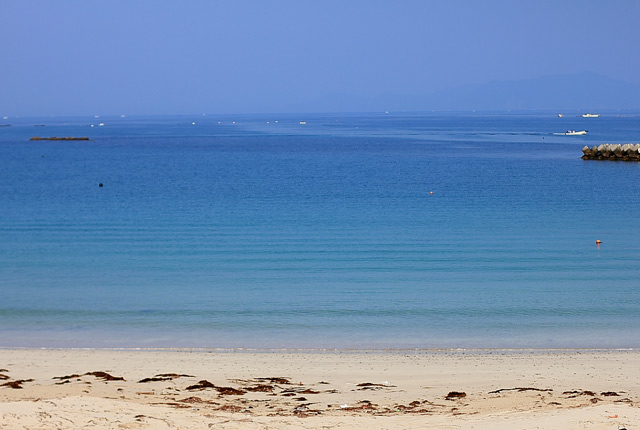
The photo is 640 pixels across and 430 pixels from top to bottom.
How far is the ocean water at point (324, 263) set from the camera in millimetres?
15164

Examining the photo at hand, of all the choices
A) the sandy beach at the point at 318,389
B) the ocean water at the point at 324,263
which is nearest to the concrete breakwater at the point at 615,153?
the ocean water at the point at 324,263

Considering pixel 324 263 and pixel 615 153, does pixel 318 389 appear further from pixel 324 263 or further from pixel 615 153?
pixel 615 153

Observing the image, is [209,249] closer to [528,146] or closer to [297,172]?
[297,172]

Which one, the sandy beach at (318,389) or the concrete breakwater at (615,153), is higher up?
the concrete breakwater at (615,153)

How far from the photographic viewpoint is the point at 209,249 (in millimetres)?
24031

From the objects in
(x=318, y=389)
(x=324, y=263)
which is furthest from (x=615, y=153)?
(x=318, y=389)

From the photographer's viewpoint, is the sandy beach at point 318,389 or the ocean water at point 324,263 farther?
the ocean water at point 324,263

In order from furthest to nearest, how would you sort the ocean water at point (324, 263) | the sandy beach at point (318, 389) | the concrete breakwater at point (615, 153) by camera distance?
the concrete breakwater at point (615, 153) → the ocean water at point (324, 263) → the sandy beach at point (318, 389)

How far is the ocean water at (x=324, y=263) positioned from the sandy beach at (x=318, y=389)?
1.16 meters

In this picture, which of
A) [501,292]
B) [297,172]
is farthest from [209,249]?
[297,172]

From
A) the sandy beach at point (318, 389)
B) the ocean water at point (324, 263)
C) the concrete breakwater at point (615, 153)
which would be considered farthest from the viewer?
the concrete breakwater at point (615, 153)

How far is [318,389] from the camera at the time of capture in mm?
10836

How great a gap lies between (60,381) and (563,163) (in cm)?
5423

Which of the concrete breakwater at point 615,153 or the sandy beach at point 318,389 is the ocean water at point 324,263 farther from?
the concrete breakwater at point 615,153
